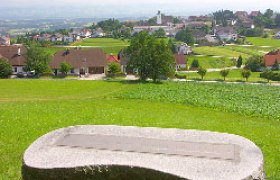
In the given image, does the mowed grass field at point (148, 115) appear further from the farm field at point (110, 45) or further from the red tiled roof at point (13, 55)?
the farm field at point (110, 45)

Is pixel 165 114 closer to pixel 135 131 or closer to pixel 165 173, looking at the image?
pixel 135 131

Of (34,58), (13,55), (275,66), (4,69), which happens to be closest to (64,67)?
(34,58)

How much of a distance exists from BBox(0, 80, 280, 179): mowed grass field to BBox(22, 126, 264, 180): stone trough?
182 cm

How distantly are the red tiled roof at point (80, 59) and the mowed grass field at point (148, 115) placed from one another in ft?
89.1

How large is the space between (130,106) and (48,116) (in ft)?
27.5

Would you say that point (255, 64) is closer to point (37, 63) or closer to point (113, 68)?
point (113, 68)

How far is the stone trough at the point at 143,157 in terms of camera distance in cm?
1031

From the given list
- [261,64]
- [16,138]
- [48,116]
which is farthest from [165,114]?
[261,64]

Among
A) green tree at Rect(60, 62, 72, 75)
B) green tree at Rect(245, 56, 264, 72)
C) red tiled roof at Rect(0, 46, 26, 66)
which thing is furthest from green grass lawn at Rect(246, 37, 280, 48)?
red tiled roof at Rect(0, 46, 26, 66)

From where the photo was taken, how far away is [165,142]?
12.5m

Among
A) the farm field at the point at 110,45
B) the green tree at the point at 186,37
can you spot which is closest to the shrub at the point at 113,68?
the farm field at the point at 110,45

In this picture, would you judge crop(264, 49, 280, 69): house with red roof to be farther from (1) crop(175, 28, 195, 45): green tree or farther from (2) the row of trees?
(1) crop(175, 28, 195, 45): green tree

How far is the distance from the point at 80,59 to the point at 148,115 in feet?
163

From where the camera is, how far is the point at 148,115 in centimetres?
2409
